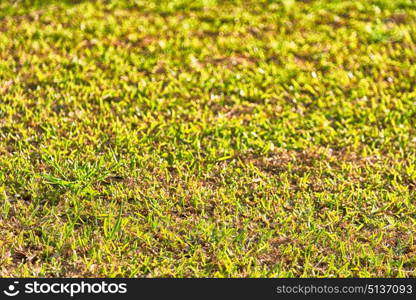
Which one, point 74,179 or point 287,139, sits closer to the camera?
point 74,179

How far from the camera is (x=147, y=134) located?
469 cm

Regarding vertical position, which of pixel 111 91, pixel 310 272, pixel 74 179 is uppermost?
pixel 111 91

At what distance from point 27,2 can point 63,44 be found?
1.03 meters

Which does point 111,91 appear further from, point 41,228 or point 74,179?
point 41,228

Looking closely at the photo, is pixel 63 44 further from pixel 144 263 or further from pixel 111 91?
pixel 144 263

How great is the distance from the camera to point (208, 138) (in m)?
4.73

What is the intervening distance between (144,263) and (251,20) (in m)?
3.41

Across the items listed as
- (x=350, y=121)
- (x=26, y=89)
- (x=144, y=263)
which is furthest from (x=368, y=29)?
(x=144, y=263)

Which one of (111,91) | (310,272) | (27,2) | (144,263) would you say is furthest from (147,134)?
(27,2)

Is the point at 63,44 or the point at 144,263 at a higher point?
the point at 63,44

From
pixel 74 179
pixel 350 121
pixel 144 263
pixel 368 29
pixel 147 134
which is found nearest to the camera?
pixel 144 263

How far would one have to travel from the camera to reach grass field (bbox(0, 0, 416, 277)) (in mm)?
3723

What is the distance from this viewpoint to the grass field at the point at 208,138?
12.2 feet

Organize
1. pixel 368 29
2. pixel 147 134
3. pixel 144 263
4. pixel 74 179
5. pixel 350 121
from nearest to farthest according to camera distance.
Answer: pixel 144 263 → pixel 74 179 → pixel 147 134 → pixel 350 121 → pixel 368 29
